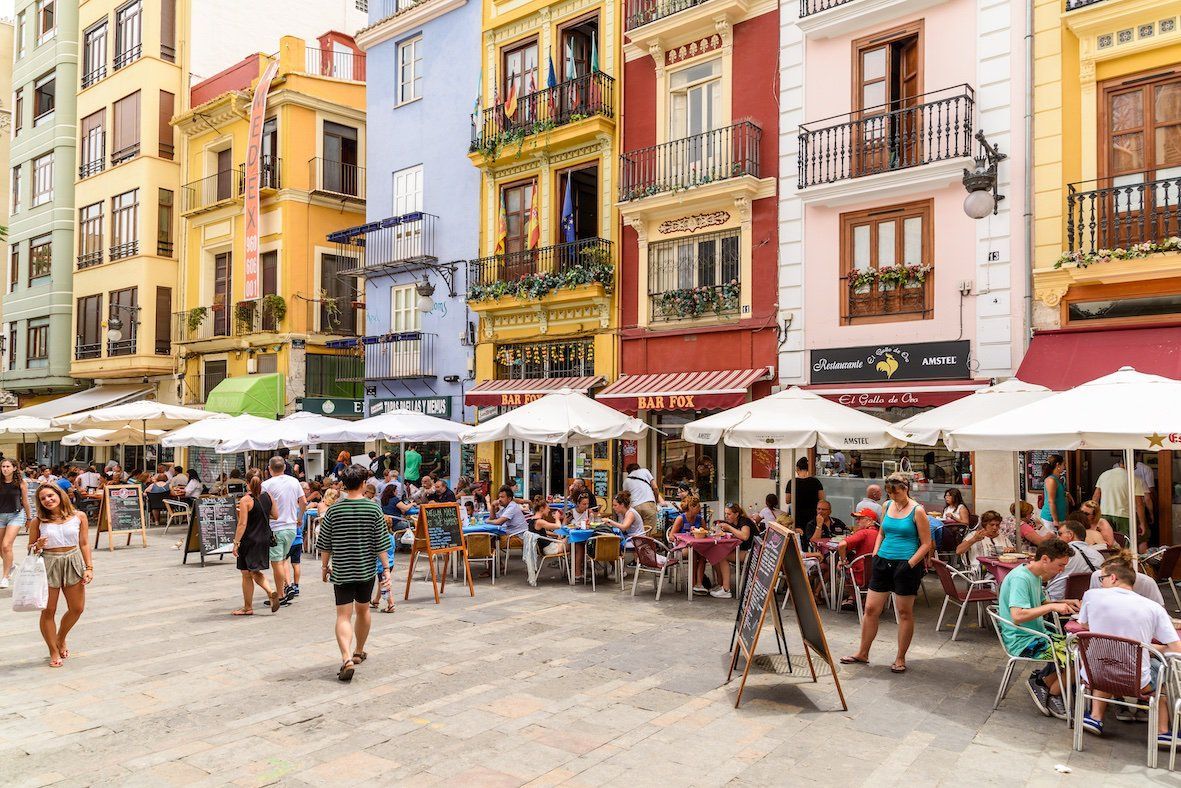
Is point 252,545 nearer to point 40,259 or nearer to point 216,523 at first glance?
→ point 216,523

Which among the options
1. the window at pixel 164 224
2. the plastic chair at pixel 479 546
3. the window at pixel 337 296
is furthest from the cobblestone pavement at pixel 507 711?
the window at pixel 164 224

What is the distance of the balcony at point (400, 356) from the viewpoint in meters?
22.1

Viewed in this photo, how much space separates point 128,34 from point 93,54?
3.11 m

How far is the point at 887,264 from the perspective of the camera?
14812 mm

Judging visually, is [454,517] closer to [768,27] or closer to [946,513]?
[946,513]

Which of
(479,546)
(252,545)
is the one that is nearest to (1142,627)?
(479,546)

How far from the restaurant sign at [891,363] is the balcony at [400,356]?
34.7 feet

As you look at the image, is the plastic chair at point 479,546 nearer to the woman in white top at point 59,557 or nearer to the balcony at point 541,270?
the woman in white top at point 59,557

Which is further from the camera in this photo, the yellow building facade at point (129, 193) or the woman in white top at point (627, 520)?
the yellow building facade at point (129, 193)

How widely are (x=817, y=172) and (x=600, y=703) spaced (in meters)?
11.7

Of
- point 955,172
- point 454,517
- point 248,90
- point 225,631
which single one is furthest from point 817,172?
point 248,90

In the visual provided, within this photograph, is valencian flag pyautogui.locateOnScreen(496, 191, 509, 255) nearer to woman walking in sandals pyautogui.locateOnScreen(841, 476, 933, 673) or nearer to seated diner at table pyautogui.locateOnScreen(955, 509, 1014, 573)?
seated diner at table pyautogui.locateOnScreen(955, 509, 1014, 573)

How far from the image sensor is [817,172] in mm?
15508

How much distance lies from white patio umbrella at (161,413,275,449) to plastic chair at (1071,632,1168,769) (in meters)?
15.7
